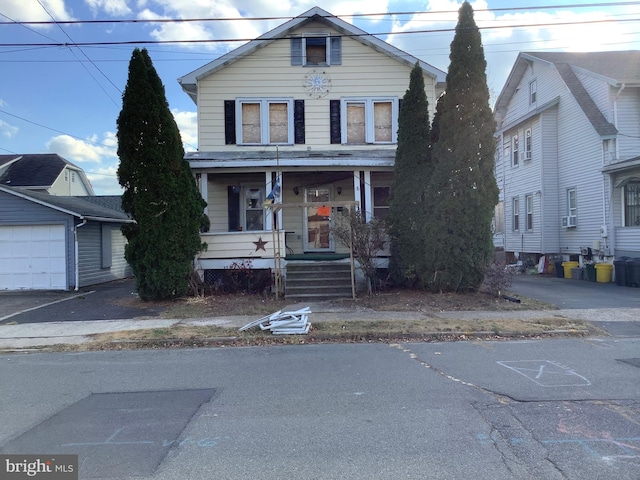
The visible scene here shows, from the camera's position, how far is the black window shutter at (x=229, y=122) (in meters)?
15.8

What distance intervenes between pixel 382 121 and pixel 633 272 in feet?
31.9

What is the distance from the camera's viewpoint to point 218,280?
1396 centimetres

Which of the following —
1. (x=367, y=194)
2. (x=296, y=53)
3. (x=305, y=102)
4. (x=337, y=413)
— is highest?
(x=296, y=53)

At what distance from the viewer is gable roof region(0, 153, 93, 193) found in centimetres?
2858

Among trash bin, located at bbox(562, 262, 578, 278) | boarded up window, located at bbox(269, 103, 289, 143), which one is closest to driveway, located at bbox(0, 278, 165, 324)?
boarded up window, located at bbox(269, 103, 289, 143)

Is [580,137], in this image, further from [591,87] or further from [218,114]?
[218,114]

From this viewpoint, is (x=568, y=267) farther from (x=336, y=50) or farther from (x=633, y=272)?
(x=336, y=50)

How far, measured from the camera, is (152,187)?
39.4ft

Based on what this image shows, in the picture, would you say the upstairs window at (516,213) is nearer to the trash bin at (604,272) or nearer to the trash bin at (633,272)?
the trash bin at (604,272)

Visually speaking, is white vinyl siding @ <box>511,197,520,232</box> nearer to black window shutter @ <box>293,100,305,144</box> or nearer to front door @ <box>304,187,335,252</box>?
front door @ <box>304,187,335,252</box>

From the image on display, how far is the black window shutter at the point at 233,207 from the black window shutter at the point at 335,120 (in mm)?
3916

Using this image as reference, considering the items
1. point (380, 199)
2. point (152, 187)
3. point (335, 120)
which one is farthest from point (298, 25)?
point (152, 187)

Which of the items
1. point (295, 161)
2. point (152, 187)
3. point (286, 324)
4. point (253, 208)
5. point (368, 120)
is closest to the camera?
point (286, 324)

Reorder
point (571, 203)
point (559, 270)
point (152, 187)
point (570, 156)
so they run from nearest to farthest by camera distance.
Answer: point (152, 187) → point (559, 270) → point (570, 156) → point (571, 203)
